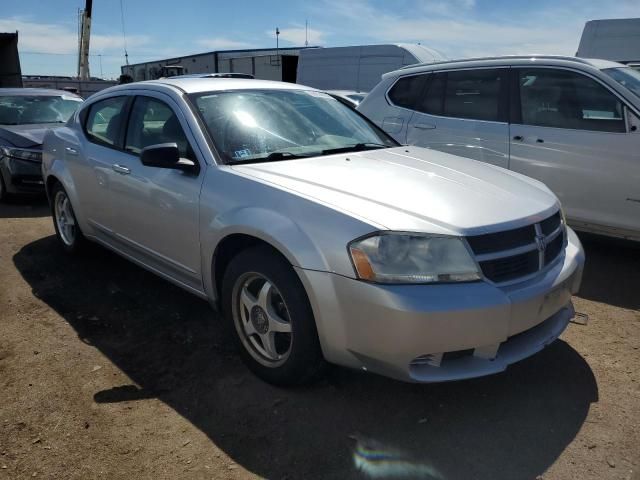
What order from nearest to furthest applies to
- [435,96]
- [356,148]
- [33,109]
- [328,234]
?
[328,234], [356,148], [435,96], [33,109]

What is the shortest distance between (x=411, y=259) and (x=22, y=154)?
680 centimetres

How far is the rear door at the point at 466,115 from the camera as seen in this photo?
5223mm

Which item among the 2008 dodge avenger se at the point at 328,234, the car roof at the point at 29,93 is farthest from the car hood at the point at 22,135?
the 2008 dodge avenger se at the point at 328,234

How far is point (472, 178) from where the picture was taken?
3.10 meters

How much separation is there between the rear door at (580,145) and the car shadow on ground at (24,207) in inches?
233

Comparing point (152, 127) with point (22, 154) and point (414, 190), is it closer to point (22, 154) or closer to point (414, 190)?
point (414, 190)

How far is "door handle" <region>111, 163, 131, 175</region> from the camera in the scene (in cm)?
373

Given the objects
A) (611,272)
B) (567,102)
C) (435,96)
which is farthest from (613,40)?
(611,272)

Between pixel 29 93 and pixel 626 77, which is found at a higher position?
pixel 626 77

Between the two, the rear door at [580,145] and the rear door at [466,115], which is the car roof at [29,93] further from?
the rear door at [580,145]

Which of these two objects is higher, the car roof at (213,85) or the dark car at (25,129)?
the car roof at (213,85)

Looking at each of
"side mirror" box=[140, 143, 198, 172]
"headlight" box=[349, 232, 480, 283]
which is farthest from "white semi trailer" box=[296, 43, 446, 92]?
"headlight" box=[349, 232, 480, 283]

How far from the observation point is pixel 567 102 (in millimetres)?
4871

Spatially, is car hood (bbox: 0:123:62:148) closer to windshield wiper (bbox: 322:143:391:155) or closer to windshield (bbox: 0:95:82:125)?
windshield (bbox: 0:95:82:125)
